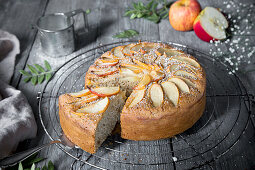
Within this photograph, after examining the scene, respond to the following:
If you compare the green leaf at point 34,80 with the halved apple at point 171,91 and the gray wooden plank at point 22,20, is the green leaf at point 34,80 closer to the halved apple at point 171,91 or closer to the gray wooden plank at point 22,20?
the gray wooden plank at point 22,20

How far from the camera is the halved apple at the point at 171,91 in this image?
7.29 feet

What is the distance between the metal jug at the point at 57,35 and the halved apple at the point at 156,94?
1382mm

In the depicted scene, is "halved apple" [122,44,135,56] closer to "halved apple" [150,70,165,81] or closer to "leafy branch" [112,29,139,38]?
"halved apple" [150,70,165,81]

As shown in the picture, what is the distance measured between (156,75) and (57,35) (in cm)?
134

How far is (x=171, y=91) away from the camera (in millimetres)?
2266

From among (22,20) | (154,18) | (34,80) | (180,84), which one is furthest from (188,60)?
(22,20)

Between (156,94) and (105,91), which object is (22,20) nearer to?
(105,91)

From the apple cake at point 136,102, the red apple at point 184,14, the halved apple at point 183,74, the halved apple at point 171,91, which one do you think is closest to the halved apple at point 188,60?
the apple cake at point 136,102

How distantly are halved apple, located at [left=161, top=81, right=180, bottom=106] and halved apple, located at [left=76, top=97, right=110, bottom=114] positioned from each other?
49 cm

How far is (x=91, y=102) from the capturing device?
223 centimetres

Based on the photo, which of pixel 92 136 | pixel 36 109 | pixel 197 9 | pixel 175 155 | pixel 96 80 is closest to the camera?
pixel 92 136

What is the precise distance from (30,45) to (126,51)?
1.48 meters

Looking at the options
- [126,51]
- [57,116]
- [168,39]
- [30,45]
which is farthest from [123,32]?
Result: [57,116]

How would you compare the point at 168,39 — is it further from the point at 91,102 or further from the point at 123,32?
the point at 91,102
